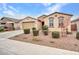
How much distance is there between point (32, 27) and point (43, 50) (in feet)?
1.51

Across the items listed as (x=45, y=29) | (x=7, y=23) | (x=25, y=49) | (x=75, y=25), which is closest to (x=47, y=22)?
(x=45, y=29)

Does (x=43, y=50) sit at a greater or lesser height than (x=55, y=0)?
lesser

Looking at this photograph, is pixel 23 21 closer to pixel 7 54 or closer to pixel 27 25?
pixel 27 25

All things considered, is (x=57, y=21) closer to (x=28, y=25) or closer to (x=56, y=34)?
(x=56, y=34)

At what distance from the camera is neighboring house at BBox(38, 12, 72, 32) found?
2.50 meters

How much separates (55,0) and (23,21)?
68 centimetres

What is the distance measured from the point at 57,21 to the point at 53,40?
1.13 feet

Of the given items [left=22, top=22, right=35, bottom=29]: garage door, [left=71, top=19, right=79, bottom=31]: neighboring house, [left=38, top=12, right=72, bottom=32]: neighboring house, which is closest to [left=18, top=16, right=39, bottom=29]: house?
[left=22, top=22, right=35, bottom=29]: garage door

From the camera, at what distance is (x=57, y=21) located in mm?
2561

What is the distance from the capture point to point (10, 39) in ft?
8.52

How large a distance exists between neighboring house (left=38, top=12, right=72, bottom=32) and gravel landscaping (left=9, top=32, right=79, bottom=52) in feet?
0.49
